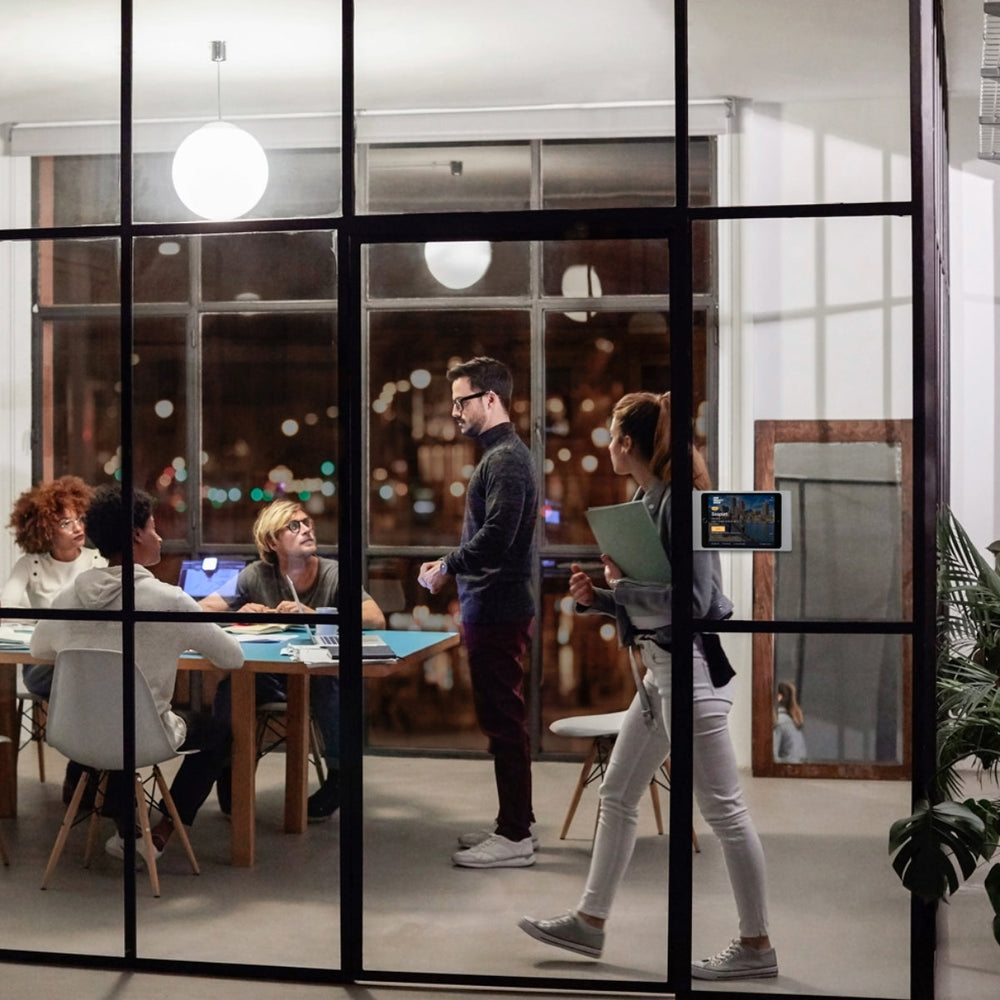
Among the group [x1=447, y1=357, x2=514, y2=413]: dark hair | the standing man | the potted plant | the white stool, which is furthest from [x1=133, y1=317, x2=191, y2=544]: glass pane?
the potted plant

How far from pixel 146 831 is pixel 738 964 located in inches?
68.3

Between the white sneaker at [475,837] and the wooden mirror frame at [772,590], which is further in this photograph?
the white sneaker at [475,837]

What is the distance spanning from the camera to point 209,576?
145 inches

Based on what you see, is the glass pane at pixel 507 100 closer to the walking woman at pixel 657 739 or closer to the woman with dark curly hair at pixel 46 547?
the walking woman at pixel 657 739

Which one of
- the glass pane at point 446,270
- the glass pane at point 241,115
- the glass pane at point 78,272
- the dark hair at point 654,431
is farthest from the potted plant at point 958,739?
the glass pane at point 78,272

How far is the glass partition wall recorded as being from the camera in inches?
135

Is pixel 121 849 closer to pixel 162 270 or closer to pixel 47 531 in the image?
pixel 47 531

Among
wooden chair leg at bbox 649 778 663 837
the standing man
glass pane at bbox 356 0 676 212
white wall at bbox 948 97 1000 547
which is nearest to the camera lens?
glass pane at bbox 356 0 676 212

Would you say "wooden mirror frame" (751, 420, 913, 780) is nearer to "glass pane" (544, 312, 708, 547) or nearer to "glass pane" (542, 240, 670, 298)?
"glass pane" (544, 312, 708, 547)

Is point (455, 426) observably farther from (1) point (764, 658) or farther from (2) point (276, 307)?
(1) point (764, 658)

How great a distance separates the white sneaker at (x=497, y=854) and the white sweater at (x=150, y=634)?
3.09ft

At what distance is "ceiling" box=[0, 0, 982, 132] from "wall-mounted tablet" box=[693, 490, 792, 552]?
108 cm

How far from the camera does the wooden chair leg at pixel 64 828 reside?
3.81 m

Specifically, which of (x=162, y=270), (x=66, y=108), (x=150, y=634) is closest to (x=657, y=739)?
(x=150, y=634)
